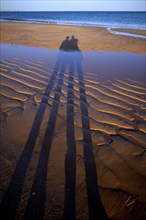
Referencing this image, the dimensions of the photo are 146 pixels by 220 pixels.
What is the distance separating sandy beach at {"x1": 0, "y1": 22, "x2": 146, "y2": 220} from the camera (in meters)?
2.30

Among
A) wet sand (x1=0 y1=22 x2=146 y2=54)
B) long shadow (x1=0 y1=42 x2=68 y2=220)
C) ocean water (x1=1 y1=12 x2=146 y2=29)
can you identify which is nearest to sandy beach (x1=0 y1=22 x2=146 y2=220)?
long shadow (x1=0 y1=42 x2=68 y2=220)

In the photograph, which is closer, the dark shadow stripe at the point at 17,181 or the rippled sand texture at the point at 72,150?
the dark shadow stripe at the point at 17,181

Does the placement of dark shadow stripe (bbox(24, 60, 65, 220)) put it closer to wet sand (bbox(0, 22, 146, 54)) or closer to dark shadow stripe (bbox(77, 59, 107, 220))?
dark shadow stripe (bbox(77, 59, 107, 220))

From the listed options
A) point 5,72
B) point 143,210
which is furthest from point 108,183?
point 5,72

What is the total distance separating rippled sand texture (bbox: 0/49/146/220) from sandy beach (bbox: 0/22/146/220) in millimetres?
12

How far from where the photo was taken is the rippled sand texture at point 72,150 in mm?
2301

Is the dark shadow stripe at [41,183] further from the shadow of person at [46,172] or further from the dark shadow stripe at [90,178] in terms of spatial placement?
the dark shadow stripe at [90,178]

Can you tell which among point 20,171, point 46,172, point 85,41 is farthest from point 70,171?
point 85,41

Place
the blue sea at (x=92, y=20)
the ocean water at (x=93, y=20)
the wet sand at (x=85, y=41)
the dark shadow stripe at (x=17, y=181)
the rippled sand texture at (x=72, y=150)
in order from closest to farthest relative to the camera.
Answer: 1. the dark shadow stripe at (x=17, y=181)
2. the rippled sand texture at (x=72, y=150)
3. the wet sand at (x=85, y=41)
4. the blue sea at (x=92, y=20)
5. the ocean water at (x=93, y=20)

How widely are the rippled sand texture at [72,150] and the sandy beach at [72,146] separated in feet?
0.04

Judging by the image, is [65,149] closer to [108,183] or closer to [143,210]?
[108,183]

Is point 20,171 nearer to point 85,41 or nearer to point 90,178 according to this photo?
point 90,178

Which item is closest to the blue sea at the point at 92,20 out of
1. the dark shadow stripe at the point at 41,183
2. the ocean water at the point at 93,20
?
the ocean water at the point at 93,20

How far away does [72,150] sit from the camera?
310 cm
